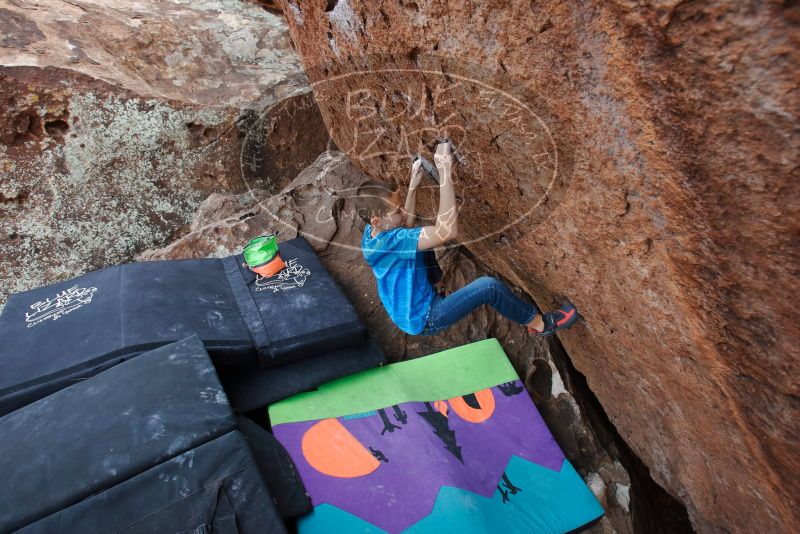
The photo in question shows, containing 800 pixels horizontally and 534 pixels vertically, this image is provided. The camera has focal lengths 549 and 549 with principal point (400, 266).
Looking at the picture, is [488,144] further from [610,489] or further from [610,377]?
[610,489]

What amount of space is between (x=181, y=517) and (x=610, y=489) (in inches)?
62.9

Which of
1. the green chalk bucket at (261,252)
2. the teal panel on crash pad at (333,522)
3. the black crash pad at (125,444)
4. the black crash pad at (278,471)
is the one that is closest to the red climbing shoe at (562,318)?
the teal panel on crash pad at (333,522)

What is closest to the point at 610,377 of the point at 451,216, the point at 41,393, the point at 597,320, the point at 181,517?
the point at 597,320

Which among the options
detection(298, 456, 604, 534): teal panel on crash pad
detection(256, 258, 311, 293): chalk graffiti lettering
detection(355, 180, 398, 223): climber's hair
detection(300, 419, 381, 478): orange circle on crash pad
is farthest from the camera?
detection(355, 180, 398, 223): climber's hair

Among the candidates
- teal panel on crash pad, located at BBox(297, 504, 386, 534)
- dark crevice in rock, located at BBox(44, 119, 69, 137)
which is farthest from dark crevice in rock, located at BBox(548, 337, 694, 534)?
dark crevice in rock, located at BBox(44, 119, 69, 137)

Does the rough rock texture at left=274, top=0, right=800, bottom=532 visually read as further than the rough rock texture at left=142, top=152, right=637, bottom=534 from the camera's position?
No

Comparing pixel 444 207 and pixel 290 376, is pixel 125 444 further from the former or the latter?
pixel 444 207

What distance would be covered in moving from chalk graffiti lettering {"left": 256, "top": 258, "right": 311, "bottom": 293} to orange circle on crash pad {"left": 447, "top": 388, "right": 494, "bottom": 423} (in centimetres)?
94

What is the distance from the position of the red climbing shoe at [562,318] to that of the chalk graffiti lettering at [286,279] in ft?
3.89

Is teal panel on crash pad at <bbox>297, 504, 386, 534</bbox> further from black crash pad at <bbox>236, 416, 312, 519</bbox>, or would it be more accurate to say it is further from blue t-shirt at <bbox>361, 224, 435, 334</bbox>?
blue t-shirt at <bbox>361, 224, 435, 334</bbox>

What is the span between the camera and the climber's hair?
308 cm

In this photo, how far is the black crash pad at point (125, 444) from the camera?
1.61m

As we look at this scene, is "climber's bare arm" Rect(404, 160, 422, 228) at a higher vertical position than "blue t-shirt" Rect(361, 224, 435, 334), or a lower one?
higher

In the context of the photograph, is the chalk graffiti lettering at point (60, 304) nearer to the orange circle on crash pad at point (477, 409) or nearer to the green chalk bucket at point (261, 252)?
the green chalk bucket at point (261, 252)
